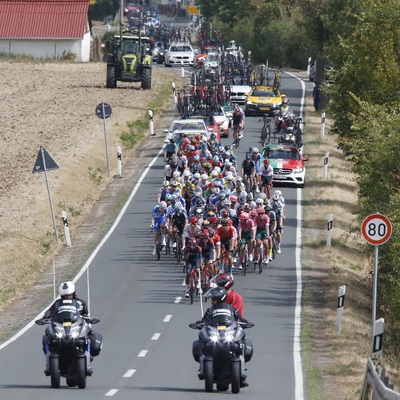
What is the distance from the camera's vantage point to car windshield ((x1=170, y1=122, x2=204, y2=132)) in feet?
156

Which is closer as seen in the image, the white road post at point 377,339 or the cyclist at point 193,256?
the white road post at point 377,339

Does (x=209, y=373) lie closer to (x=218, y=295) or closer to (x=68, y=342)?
(x=218, y=295)

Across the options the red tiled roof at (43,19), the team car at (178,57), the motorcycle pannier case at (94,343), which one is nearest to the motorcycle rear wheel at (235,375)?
the motorcycle pannier case at (94,343)

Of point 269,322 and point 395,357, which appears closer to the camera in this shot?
point 395,357

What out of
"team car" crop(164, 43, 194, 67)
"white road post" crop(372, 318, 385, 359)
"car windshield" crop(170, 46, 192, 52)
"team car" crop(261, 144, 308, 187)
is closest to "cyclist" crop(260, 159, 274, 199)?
"team car" crop(261, 144, 308, 187)

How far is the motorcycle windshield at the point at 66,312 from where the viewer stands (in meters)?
18.2

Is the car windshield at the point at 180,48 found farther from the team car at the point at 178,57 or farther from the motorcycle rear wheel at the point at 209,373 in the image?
the motorcycle rear wheel at the point at 209,373

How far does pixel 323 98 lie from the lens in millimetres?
68812

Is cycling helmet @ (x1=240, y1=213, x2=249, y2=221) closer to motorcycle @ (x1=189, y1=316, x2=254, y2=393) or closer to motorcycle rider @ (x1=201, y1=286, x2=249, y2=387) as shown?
motorcycle rider @ (x1=201, y1=286, x2=249, y2=387)

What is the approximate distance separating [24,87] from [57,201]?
34.4m

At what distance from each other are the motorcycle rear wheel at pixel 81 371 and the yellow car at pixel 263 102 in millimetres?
44588

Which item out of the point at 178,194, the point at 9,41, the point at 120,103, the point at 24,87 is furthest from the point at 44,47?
the point at 178,194

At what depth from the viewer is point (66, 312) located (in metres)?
18.3

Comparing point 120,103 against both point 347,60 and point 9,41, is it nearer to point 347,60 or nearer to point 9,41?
point 347,60
